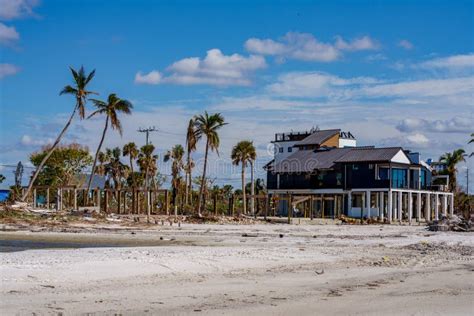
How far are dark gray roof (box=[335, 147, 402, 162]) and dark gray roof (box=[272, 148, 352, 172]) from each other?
5.09ft

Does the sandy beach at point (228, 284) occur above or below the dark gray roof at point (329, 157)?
below

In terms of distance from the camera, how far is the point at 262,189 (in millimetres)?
96250

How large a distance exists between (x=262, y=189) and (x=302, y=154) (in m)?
18.6

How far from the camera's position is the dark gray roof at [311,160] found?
238 ft

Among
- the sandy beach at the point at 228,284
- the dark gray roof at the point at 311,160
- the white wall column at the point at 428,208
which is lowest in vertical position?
the sandy beach at the point at 228,284

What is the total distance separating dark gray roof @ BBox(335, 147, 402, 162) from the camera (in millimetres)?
67312

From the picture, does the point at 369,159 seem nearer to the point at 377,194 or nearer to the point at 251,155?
the point at 377,194

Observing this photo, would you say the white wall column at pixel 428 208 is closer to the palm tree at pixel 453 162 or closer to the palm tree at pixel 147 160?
the palm tree at pixel 453 162

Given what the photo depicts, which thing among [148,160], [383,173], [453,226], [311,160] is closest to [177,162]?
[148,160]

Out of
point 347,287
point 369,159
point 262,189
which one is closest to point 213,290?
point 347,287

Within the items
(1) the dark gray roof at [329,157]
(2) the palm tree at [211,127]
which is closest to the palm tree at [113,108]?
(2) the palm tree at [211,127]

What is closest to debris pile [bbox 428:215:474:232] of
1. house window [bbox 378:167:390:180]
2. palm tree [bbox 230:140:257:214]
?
house window [bbox 378:167:390:180]

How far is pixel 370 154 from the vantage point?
69.2 m

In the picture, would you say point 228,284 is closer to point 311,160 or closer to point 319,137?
point 311,160
